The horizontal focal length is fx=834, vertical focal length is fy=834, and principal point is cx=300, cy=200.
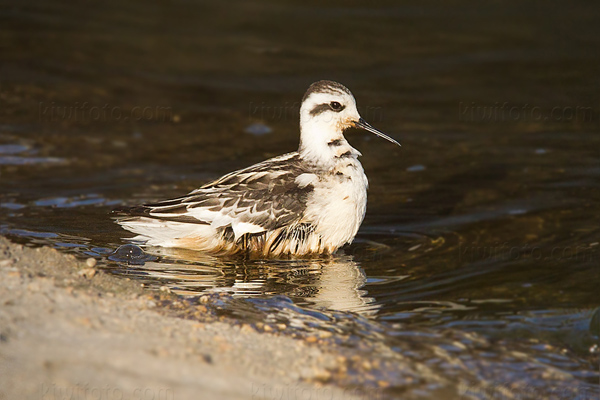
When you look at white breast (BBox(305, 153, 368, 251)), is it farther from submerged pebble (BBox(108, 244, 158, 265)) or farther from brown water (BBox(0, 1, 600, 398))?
submerged pebble (BBox(108, 244, 158, 265))

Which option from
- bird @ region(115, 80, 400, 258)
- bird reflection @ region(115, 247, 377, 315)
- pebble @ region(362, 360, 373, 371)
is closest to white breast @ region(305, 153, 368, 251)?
bird @ region(115, 80, 400, 258)

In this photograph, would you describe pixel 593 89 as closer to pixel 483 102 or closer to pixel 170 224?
pixel 483 102

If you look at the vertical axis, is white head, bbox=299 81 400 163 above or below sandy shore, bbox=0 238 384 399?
above

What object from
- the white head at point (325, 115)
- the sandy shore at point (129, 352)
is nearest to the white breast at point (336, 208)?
the white head at point (325, 115)

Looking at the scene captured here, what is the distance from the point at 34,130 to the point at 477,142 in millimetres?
6825

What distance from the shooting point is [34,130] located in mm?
12906

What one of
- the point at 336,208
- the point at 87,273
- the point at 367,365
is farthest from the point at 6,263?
the point at 336,208

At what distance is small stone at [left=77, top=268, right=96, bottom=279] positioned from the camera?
22.9 feet

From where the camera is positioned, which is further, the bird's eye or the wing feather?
the bird's eye

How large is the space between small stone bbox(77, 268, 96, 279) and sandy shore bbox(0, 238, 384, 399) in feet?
0.67

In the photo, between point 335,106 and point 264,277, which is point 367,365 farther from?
point 335,106

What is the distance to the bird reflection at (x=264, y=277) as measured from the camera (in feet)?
24.6

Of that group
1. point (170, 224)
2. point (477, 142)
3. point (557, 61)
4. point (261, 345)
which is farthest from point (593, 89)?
point (261, 345)

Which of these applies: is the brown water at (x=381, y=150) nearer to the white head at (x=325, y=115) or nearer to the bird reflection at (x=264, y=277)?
the bird reflection at (x=264, y=277)
